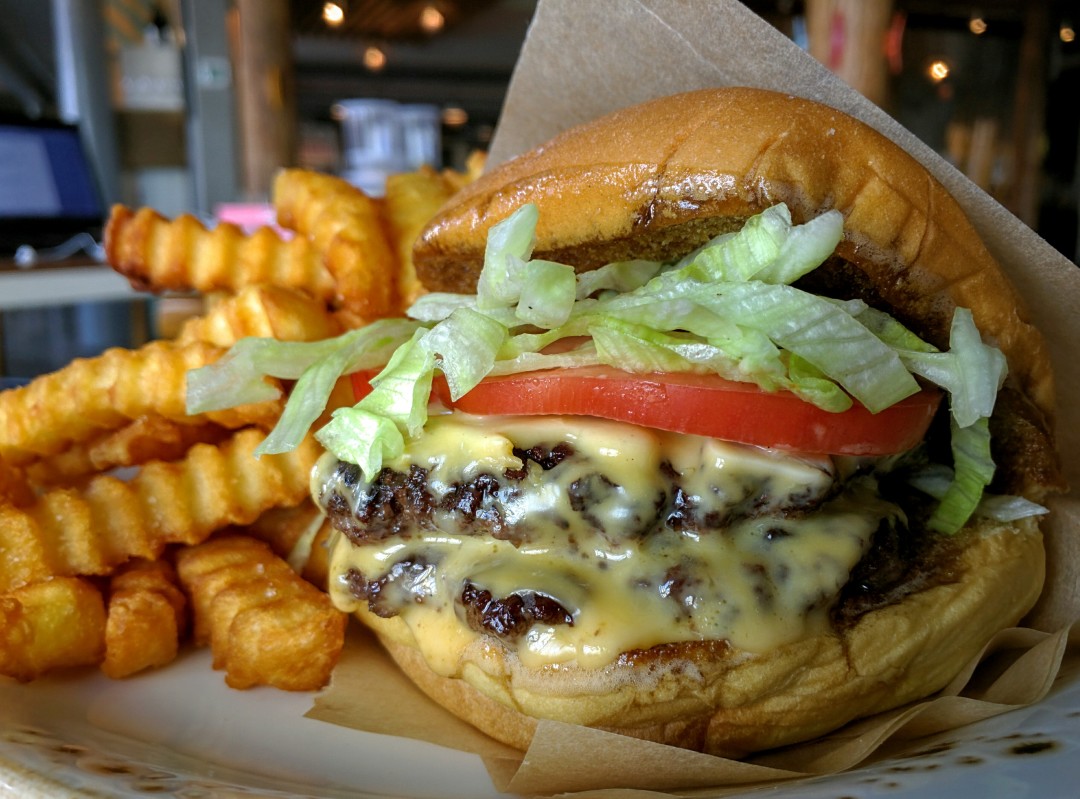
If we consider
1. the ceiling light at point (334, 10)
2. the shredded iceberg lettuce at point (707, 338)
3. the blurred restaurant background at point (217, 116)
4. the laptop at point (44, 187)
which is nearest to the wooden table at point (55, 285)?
the blurred restaurant background at point (217, 116)

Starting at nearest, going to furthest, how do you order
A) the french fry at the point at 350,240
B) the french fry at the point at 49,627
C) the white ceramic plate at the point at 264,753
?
1. the white ceramic plate at the point at 264,753
2. the french fry at the point at 49,627
3. the french fry at the point at 350,240

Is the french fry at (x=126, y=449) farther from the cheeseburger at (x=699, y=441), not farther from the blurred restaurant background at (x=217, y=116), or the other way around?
the blurred restaurant background at (x=217, y=116)

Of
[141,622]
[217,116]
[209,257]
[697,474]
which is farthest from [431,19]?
[697,474]

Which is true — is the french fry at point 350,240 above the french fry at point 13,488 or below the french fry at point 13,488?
above

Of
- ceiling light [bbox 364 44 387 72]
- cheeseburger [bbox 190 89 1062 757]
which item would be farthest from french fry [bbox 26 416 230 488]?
ceiling light [bbox 364 44 387 72]

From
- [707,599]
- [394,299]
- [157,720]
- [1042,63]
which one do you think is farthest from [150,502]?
[1042,63]

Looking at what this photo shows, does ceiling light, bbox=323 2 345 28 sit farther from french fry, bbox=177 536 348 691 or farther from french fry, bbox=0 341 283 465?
french fry, bbox=177 536 348 691
